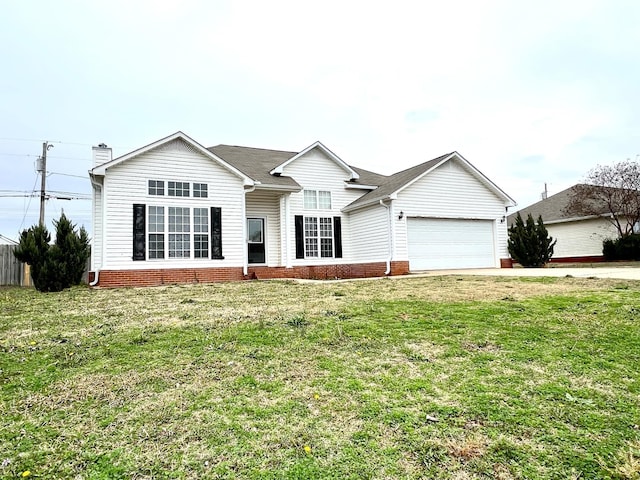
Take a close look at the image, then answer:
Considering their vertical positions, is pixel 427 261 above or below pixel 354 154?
below

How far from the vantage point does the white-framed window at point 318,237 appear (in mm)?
17188

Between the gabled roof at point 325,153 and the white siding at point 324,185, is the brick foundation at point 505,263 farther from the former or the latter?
the gabled roof at point 325,153

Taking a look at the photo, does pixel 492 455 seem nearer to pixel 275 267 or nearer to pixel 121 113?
pixel 275 267

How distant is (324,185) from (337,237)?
7.71ft

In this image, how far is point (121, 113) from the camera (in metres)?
20.7

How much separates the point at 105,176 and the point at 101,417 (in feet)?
39.1

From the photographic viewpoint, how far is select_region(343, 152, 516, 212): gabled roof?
52.7ft

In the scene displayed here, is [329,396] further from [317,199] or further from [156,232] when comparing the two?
Answer: [317,199]

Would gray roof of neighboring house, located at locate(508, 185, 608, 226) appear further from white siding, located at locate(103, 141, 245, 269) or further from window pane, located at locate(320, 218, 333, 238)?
white siding, located at locate(103, 141, 245, 269)

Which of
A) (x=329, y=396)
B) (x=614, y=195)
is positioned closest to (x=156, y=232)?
(x=329, y=396)

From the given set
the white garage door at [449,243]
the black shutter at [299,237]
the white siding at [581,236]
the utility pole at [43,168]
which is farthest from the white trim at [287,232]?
the white siding at [581,236]

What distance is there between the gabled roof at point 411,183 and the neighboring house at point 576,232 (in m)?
7.64

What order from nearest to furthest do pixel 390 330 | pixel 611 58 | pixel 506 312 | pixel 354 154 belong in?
pixel 390 330, pixel 506 312, pixel 611 58, pixel 354 154

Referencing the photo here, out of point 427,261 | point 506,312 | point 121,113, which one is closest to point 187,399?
point 506,312
